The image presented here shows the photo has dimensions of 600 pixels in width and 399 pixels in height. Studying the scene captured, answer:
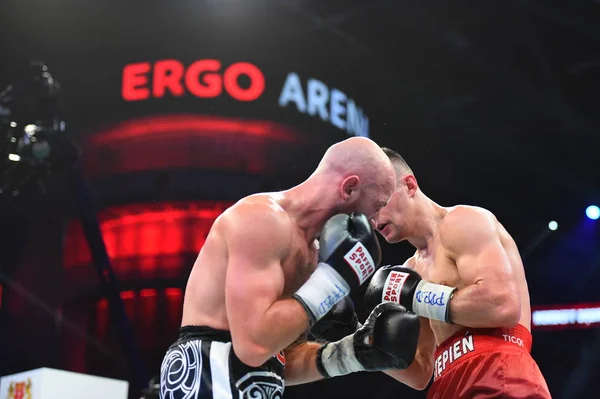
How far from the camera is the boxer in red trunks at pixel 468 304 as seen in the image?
8.42 ft

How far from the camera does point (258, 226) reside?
2.18m

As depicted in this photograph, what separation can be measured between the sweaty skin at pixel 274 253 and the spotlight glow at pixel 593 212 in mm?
8927

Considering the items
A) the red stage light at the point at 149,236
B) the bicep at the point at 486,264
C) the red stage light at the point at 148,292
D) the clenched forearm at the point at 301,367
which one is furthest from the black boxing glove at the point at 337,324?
the red stage light at the point at 148,292

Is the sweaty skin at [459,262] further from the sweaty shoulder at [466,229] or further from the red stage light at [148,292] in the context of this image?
the red stage light at [148,292]

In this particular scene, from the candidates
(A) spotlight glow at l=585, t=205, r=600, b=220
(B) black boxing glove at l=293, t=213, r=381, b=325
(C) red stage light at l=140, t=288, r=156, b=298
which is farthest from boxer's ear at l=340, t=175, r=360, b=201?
(C) red stage light at l=140, t=288, r=156, b=298

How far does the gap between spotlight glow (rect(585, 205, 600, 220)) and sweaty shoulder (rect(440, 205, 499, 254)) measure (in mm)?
8458

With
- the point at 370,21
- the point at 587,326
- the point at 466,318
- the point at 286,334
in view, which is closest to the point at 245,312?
the point at 286,334

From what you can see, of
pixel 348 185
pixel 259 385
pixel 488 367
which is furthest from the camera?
pixel 488 367

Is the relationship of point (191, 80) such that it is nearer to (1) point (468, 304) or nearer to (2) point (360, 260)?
(1) point (468, 304)

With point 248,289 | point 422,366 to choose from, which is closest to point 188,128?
point 422,366

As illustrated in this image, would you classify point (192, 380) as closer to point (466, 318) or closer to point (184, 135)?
point (466, 318)

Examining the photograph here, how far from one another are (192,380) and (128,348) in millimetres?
8491

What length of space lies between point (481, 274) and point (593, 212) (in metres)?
8.69

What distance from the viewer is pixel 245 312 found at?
2088mm
